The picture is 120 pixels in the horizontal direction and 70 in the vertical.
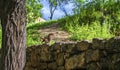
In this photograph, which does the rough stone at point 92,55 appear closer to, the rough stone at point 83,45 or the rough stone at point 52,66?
the rough stone at point 83,45

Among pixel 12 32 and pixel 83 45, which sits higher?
pixel 12 32

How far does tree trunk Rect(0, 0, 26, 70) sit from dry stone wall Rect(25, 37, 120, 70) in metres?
1.13

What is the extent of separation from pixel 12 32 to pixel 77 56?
135 centimetres

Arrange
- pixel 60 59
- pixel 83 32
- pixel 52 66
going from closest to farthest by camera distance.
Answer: pixel 60 59 < pixel 52 66 < pixel 83 32


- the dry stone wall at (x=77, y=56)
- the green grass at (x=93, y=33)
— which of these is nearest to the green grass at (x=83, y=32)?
the green grass at (x=93, y=33)

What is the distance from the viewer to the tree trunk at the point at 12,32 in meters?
6.17

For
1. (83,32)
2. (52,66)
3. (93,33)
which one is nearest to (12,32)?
(52,66)

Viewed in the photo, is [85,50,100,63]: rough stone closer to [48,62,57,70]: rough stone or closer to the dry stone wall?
the dry stone wall

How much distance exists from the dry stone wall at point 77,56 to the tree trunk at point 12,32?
113 centimetres

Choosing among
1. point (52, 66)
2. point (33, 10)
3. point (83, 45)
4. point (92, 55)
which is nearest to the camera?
point (92, 55)

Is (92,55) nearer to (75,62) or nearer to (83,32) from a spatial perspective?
(75,62)

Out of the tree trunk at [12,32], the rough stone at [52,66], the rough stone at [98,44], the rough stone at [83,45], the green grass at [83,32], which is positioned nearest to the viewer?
the tree trunk at [12,32]

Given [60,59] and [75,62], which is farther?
[60,59]

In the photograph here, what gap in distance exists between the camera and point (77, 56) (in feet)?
22.7
